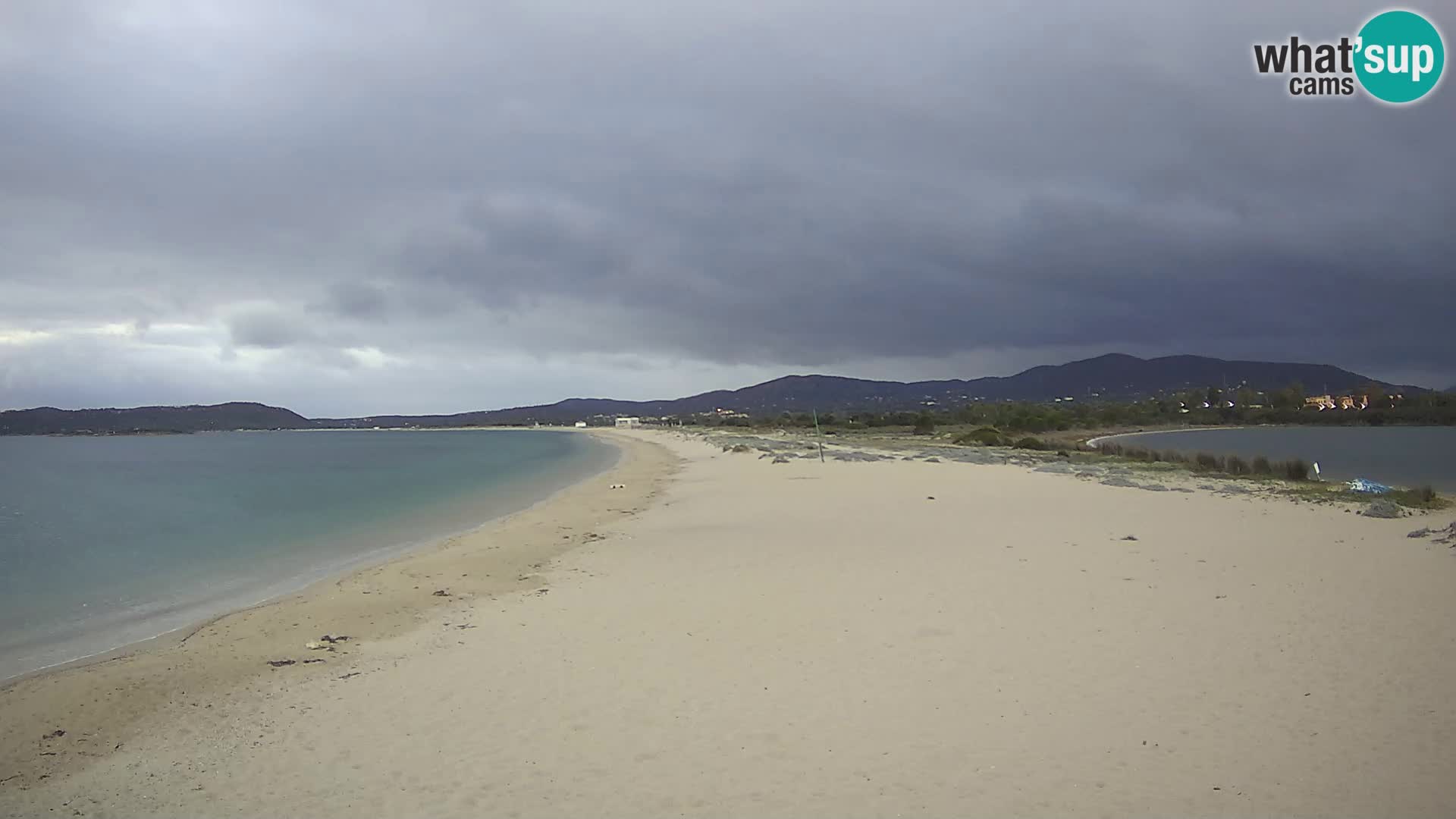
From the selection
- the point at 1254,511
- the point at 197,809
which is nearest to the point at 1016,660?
the point at 197,809

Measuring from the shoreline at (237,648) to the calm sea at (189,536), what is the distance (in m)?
0.71

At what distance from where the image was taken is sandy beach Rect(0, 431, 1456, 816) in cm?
424

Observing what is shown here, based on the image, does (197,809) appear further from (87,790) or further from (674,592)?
(674,592)

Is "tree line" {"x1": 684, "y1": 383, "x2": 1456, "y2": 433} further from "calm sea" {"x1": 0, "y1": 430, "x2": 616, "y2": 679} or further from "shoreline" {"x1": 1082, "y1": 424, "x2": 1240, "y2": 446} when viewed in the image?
"calm sea" {"x1": 0, "y1": 430, "x2": 616, "y2": 679}

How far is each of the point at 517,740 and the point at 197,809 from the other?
1795 mm

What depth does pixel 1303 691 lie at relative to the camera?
528 cm

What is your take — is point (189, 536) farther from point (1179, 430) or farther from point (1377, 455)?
point (1179, 430)

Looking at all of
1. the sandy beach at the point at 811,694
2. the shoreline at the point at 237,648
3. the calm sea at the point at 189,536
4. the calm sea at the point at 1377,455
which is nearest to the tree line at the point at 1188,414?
the calm sea at the point at 1377,455

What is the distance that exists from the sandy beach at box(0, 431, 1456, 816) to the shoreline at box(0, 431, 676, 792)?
0.16ft

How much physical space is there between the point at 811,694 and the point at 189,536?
17.7 meters

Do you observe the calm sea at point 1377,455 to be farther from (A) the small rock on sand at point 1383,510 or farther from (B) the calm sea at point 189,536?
(B) the calm sea at point 189,536

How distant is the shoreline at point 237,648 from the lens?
5.91 m

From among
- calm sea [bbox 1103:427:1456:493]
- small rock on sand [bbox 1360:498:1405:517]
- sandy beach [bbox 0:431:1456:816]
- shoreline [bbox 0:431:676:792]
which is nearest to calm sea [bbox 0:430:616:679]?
shoreline [bbox 0:431:676:792]

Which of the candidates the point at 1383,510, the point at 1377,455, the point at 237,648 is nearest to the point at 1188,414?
the point at 1377,455
